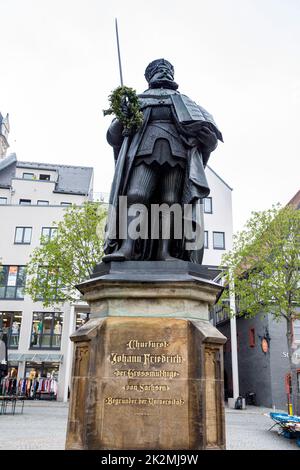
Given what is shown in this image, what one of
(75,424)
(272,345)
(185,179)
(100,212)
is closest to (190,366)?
(75,424)

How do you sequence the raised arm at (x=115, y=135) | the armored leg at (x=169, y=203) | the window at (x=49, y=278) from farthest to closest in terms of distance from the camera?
1. the window at (x=49, y=278)
2. the raised arm at (x=115, y=135)
3. the armored leg at (x=169, y=203)

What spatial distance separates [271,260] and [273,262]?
0.79 metres

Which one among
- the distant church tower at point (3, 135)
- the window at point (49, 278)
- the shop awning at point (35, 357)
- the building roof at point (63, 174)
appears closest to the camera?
the window at point (49, 278)

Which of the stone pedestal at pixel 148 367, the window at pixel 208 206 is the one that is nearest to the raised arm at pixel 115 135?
the stone pedestal at pixel 148 367

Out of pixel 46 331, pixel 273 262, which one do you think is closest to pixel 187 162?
pixel 273 262

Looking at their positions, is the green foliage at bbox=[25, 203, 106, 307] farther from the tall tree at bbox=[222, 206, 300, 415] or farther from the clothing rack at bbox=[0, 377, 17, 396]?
the clothing rack at bbox=[0, 377, 17, 396]

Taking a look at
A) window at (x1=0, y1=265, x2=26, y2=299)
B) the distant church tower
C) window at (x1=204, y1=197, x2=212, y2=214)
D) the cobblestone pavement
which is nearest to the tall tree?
the cobblestone pavement

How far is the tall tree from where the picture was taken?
2161 centimetres

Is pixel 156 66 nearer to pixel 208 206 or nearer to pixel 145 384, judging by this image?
pixel 145 384

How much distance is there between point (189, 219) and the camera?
5648mm

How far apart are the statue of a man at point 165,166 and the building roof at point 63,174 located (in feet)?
121

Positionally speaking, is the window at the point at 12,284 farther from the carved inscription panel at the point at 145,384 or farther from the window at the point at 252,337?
the carved inscription panel at the point at 145,384

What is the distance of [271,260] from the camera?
75.0 ft

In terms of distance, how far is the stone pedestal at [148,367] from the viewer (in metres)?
4.29
